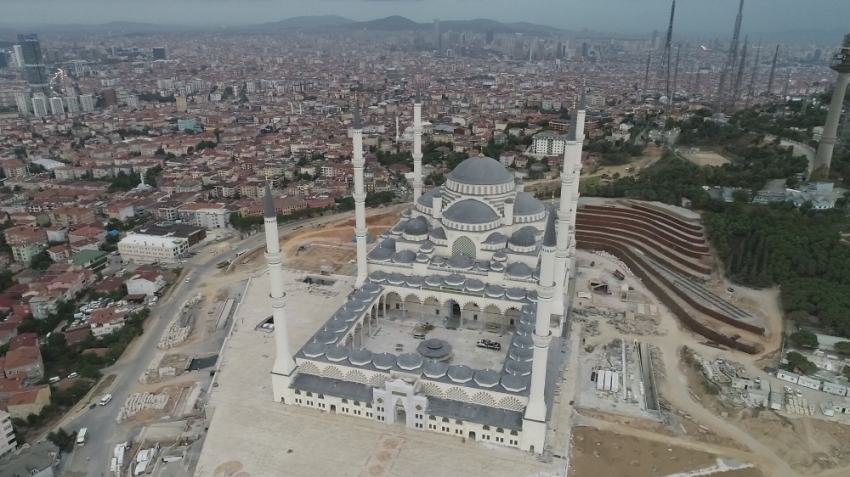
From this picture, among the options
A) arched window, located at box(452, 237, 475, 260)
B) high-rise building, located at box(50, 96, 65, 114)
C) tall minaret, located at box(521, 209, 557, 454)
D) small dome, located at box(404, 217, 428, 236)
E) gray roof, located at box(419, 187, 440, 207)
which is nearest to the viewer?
tall minaret, located at box(521, 209, 557, 454)

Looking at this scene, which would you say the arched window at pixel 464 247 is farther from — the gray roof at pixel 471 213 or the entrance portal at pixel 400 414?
the entrance portal at pixel 400 414

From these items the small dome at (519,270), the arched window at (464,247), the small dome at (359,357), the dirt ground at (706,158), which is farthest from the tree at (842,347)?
the dirt ground at (706,158)

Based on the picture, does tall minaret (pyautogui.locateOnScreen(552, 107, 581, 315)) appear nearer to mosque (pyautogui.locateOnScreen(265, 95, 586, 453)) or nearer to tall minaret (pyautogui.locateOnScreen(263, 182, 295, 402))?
mosque (pyautogui.locateOnScreen(265, 95, 586, 453))

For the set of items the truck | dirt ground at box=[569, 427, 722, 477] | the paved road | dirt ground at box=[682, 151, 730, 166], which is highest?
dirt ground at box=[682, 151, 730, 166]

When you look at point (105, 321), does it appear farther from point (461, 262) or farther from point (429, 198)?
point (461, 262)

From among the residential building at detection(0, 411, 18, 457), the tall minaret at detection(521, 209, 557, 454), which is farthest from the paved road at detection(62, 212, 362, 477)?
the tall minaret at detection(521, 209, 557, 454)

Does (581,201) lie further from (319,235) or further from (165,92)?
(165,92)

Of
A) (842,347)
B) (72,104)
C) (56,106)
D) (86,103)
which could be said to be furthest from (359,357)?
(86,103)

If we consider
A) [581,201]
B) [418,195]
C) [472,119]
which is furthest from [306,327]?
[472,119]
